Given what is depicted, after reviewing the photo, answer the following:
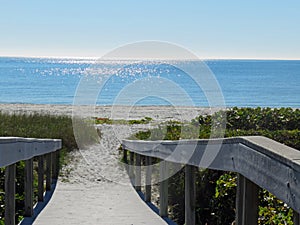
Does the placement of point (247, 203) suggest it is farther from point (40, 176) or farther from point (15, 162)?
point (40, 176)

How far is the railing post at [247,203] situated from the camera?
107 inches

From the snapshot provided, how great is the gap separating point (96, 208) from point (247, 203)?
11.6 feet

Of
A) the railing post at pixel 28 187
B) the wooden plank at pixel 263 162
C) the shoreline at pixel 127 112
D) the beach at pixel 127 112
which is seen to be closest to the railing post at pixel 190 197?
the wooden plank at pixel 263 162

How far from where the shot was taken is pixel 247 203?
107 inches

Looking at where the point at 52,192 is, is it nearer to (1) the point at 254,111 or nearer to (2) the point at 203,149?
(2) the point at 203,149

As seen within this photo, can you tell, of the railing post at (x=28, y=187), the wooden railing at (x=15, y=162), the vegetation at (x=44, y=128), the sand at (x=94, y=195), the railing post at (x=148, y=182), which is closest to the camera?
the wooden railing at (x=15, y=162)

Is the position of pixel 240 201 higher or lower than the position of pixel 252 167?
lower

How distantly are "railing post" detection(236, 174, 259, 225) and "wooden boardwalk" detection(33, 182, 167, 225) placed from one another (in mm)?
2494

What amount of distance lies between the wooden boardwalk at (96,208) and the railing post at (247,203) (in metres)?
2.49

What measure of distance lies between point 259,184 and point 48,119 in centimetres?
1324

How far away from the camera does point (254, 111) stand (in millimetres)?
11773

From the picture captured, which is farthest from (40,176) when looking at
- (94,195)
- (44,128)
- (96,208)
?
(44,128)

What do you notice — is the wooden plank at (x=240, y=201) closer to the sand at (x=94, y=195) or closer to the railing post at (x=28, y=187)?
the sand at (x=94, y=195)

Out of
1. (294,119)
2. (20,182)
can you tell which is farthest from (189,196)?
(294,119)
